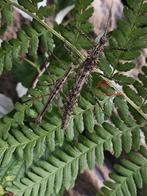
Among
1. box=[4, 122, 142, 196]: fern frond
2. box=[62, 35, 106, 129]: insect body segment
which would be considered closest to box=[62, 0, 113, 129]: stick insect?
box=[62, 35, 106, 129]: insect body segment

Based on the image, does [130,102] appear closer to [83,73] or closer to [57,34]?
[83,73]

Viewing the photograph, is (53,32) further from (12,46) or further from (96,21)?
(96,21)

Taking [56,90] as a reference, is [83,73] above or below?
above

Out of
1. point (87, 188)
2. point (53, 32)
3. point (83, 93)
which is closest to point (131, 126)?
point (83, 93)

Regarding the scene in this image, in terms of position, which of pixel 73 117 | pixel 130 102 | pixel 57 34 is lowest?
pixel 73 117

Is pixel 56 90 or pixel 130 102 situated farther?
pixel 130 102

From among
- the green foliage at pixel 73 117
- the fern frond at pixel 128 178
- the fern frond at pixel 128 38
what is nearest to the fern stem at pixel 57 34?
the green foliage at pixel 73 117

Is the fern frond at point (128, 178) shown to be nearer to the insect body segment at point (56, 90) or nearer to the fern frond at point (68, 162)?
the fern frond at point (68, 162)

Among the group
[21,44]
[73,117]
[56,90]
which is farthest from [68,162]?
[21,44]
